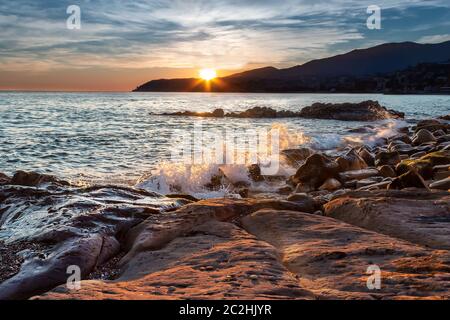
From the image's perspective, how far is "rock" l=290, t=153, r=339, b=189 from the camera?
11.3 meters

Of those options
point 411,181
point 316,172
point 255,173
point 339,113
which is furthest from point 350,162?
point 339,113

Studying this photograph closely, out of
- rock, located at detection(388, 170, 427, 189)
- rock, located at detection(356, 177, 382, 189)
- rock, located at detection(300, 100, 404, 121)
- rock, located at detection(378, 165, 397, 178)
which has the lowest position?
rock, located at detection(356, 177, 382, 189)

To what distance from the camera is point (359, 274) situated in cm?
346

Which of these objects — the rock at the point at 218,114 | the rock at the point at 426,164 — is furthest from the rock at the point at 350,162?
the rock at the point at 218,114

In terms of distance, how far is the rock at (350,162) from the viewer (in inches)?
482

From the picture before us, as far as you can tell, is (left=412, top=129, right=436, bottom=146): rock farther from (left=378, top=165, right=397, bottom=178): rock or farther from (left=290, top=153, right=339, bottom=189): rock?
(left=290, top=153, right=339, bottom=189): rock

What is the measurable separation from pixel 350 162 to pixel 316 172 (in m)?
1.65

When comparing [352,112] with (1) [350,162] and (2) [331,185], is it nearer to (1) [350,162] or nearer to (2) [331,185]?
(1) [350,162]

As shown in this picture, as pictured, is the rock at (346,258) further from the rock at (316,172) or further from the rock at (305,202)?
the rock at (316,172)

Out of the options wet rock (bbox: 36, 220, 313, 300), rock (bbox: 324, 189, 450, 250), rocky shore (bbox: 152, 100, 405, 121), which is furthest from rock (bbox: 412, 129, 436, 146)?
rocky shore (bbox: 152, 100, 405, 121)

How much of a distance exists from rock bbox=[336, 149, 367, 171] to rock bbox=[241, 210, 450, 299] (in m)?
7.27

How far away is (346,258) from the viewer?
12.6 ft

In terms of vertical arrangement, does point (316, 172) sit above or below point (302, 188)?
above

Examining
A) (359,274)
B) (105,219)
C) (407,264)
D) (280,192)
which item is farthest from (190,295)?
(280,192)
